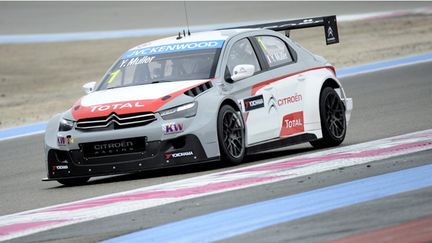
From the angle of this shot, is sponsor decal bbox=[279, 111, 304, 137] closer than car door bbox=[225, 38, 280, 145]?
No

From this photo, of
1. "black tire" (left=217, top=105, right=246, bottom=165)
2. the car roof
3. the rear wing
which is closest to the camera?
"black tire" (left=217, top=105, right=246, bottom=165)

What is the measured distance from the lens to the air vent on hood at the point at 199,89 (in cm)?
1070

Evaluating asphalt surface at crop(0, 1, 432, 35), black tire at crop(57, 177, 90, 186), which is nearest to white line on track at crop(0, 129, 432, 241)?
black tire at crop(57, 177, 90, 186)

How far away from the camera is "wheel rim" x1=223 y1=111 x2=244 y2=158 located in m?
10.7

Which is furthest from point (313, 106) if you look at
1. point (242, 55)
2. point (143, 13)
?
point (143, 13)

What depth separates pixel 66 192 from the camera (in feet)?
33.9

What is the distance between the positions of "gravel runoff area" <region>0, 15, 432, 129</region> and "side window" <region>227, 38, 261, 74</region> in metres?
9.73

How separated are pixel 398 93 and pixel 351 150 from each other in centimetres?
700

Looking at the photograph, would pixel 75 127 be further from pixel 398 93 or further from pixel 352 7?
pixel 352 7

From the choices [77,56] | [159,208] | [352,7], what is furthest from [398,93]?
[352,7]

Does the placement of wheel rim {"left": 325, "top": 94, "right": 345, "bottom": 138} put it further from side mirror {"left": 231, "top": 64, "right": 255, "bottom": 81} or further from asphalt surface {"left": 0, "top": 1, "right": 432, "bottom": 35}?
asphalt surface {"left": 0, "top": 1, "right": 432, "bottom": 35}

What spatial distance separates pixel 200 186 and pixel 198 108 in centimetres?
147

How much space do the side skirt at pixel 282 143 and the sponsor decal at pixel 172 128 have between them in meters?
0.94

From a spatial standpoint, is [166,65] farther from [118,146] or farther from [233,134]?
[118,146]
